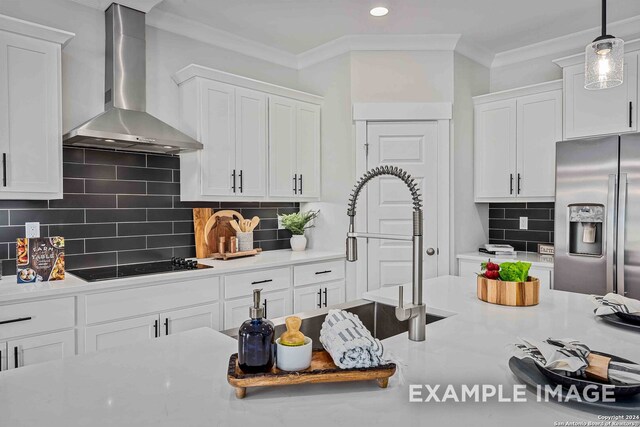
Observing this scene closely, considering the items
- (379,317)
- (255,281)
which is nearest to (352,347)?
(379,317)

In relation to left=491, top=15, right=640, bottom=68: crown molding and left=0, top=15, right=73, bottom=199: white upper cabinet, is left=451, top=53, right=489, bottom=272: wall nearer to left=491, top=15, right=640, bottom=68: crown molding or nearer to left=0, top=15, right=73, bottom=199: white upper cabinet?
left=491, top=15, right=640, bottom=68: crown molding

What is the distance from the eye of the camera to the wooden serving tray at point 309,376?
0.98m

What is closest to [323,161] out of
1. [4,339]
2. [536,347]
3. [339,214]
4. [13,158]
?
[339,214]

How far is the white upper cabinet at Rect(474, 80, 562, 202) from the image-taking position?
11.8ft

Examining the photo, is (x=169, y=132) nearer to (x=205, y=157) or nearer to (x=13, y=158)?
(x=205, y=157)

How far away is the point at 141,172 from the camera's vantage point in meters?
3.21

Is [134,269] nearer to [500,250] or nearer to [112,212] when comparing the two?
[112,212]

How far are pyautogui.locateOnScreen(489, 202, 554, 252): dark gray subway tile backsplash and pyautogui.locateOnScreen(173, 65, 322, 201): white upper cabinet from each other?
5.87 ft

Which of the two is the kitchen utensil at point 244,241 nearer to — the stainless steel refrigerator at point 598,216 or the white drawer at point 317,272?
the white drawer at point 317,272

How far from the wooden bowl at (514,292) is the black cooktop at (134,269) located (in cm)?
188

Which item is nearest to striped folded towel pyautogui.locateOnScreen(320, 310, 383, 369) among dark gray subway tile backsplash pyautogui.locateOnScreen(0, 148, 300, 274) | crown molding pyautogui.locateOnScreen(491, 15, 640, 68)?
dark gray subway tile backsplash pyautogui.locateOnScreen(0, 148, 300, 274)

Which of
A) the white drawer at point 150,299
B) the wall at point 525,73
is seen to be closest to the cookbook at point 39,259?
the white drawer at point 150,299

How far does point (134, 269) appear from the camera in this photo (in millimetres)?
2885

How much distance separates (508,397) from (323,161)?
127 inches
